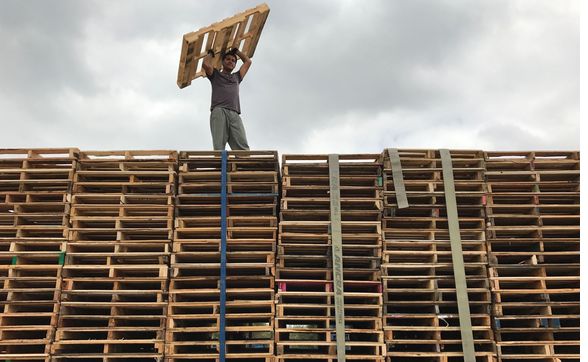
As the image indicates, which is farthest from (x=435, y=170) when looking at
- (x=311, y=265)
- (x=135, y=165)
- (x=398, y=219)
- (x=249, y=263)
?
(x=135, y=165)

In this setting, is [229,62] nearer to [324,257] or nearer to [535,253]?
[324,257]

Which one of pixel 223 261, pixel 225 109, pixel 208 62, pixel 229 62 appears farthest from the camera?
pixel 229 62

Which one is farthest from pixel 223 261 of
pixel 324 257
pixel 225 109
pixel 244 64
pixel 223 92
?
pixel 244 64

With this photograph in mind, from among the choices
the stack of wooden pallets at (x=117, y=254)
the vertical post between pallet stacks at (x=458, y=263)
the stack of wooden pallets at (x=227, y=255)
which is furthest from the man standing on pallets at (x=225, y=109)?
the vertical post between pallet stacks at (x=458, y=263)

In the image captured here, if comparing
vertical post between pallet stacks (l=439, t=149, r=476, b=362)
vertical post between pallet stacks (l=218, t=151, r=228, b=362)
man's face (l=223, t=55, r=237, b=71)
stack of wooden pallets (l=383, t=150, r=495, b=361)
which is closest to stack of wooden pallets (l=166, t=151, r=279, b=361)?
vertical post between pallet stacks (l=218, t=151, r=228, b=362)

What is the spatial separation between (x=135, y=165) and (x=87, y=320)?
216 cm

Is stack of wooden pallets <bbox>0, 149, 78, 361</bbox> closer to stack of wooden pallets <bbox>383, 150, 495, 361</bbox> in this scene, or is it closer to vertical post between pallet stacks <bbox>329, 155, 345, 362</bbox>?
vertical post between pallet stacks <bbox>329, 155, 345, 362</bbox>

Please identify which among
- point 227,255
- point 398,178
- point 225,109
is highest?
point 225,109

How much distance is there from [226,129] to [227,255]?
2.30 meters

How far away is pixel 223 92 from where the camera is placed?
8.45 meters

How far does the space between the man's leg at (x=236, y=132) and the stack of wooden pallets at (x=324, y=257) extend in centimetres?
130

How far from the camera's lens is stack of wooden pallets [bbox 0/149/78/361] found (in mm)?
6695

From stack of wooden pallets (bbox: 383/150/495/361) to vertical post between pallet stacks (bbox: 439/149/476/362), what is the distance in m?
0.09

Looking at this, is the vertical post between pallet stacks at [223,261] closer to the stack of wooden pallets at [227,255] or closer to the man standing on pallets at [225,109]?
the stack of wooden pallets at [227,255]
